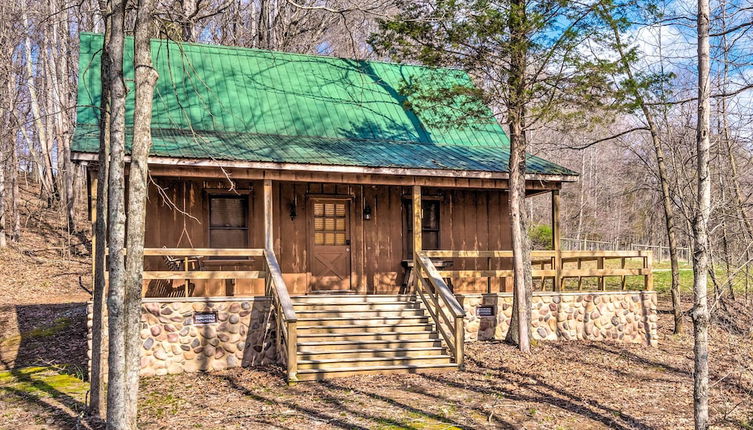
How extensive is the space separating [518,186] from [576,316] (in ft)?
9.96

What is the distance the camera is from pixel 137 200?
6480mm

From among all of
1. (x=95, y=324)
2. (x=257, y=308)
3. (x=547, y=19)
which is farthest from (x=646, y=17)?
(x=95, y=324)

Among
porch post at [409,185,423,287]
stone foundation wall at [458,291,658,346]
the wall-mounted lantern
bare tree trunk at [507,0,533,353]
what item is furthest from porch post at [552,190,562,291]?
the wall-mounted lantern

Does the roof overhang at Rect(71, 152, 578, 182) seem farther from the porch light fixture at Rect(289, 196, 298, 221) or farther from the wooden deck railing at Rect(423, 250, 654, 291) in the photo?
the porch light fixture at Rect(289, 196, 298, 221)

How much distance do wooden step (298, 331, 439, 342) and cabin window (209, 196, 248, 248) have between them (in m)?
3.04

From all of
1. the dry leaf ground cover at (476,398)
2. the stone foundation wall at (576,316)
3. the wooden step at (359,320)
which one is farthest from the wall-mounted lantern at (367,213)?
the dry leaf ground cover at (476,398)

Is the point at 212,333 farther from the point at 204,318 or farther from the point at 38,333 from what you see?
the point at 38,333

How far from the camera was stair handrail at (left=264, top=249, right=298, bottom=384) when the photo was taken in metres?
9.40

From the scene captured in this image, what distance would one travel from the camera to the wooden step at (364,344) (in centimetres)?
1023

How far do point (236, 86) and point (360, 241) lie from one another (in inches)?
176

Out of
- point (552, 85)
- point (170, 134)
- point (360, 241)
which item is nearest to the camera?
point (552, 85)

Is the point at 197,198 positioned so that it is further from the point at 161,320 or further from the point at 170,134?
the point at 161,320

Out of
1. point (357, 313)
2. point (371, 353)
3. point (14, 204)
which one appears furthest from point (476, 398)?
point (14, 204)

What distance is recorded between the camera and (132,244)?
648cm
